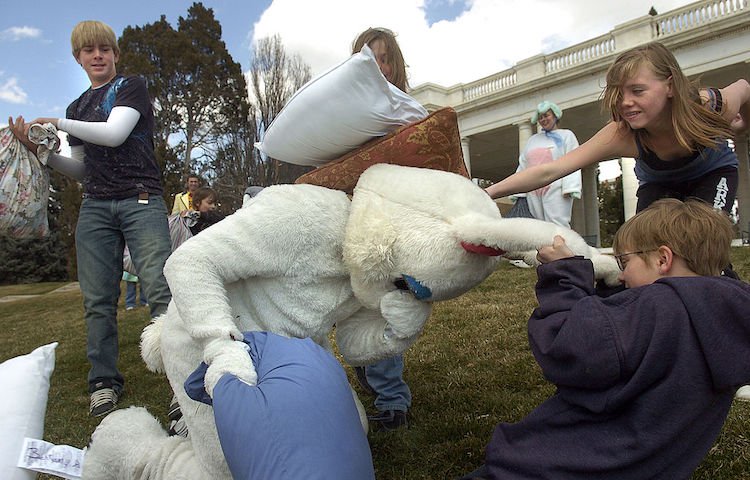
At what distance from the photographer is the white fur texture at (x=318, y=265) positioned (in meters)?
1.44

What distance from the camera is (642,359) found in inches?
50.7

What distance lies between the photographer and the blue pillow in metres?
1.13

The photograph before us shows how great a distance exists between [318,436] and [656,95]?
186 cm

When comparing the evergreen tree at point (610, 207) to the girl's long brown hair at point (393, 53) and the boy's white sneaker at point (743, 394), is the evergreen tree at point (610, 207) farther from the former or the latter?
the girl's long brown hair at point (393, 53)

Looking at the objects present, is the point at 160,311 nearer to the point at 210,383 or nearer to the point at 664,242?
the point at 210,383

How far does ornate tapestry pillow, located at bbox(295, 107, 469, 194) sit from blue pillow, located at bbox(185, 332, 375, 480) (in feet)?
2.19

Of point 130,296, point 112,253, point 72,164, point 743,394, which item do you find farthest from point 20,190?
point 130,296

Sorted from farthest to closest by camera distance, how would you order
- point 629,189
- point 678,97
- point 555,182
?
1. point 629,189
2. point 555,182
3. point 678,97

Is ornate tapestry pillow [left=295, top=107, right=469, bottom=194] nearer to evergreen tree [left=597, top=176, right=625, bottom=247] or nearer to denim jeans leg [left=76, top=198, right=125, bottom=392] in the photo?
denim jeans leg [left=76, top=198, right=125, bottom=392]

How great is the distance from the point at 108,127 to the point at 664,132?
102 inches

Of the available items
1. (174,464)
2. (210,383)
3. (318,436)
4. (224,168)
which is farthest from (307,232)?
(224,168)

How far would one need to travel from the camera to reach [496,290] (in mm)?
5762

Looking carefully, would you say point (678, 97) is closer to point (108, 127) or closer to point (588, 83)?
point (108, 127)

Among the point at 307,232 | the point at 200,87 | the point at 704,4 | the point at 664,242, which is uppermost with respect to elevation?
the point at 200,87
